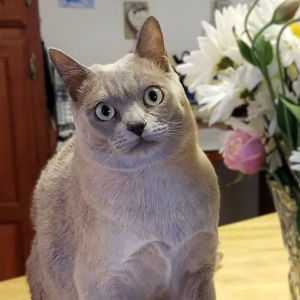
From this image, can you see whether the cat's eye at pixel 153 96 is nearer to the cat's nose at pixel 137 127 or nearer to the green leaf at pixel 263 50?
the cat's nose at pixel 137 127

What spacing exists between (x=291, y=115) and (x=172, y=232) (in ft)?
0.76

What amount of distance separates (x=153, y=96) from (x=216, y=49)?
206 mm

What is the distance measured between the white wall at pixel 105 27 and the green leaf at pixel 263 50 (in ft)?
5.00

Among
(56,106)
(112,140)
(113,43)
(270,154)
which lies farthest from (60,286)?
(113,43)

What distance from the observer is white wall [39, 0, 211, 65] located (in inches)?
78.3

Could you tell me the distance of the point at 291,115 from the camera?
1.98 ft

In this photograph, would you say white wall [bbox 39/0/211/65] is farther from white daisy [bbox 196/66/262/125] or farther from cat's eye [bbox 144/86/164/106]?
cat's eye [bbox 144/86/164/106]

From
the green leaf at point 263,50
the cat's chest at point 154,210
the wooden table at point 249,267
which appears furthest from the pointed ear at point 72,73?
the wooden table at point 249,267

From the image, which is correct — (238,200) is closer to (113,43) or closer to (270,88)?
(113,43)

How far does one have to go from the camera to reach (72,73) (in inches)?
19.7

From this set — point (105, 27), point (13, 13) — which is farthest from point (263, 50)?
point (105, 27)

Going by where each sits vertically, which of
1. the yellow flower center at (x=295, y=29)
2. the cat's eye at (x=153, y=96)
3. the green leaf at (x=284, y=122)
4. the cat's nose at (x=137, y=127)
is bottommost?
the green leaf at (x=284, y=122)

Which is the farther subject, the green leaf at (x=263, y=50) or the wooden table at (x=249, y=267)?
the wooden table at (x=249, y=267)

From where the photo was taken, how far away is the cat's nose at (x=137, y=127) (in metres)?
0.46
